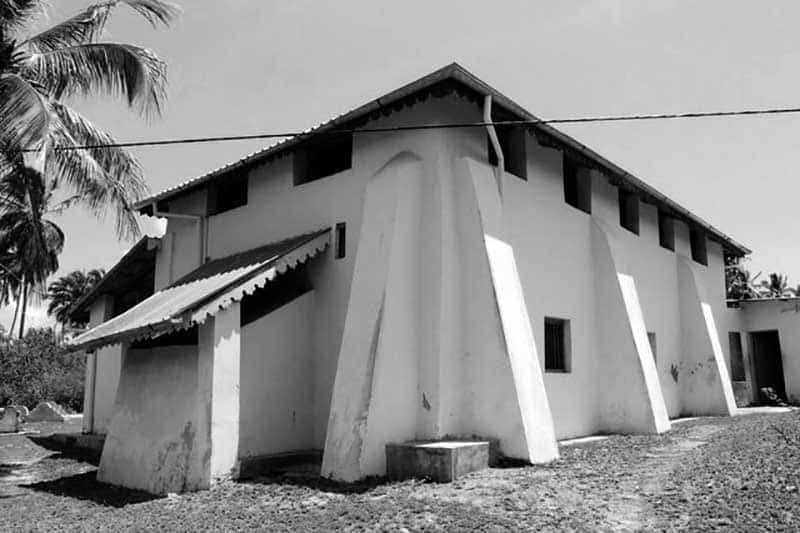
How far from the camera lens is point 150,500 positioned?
878 centimetres

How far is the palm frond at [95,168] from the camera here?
11.6 meters

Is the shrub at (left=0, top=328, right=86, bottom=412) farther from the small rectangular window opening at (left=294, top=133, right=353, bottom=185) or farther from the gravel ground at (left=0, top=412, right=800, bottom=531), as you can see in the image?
the gravel ground at (left=0, top=412, right=800, bottom=531)

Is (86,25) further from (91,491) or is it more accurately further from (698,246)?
(698,246)

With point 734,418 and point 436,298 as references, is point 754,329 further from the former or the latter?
point 436,298

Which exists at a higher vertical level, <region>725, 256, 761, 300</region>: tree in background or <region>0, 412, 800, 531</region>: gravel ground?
<region>725, 256, 761, 300</region>: tree in background

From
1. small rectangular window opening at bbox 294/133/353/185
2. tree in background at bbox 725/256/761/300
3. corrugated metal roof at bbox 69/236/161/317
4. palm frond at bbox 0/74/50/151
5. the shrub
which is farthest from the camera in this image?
tree in background at bbox 725/256/761/300

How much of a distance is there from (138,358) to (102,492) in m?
2.04

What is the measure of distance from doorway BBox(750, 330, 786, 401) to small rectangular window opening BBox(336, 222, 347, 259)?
16.8 metres

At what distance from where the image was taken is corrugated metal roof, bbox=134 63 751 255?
9.30 m

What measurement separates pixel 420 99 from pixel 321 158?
2.88m

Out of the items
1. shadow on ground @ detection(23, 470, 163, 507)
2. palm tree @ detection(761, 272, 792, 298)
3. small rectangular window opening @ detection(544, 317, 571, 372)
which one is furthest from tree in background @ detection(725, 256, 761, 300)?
shadow on ground @ detection(23, 470, 163, 507)

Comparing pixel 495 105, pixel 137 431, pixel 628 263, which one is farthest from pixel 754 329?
pixel 137 431

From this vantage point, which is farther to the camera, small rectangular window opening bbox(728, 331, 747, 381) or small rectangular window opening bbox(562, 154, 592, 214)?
small rectangular window opening bbox(728, 331, 747, 381)

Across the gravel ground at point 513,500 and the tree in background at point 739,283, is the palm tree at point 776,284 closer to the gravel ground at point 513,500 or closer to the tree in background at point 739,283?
the tree in background at point 739,283
